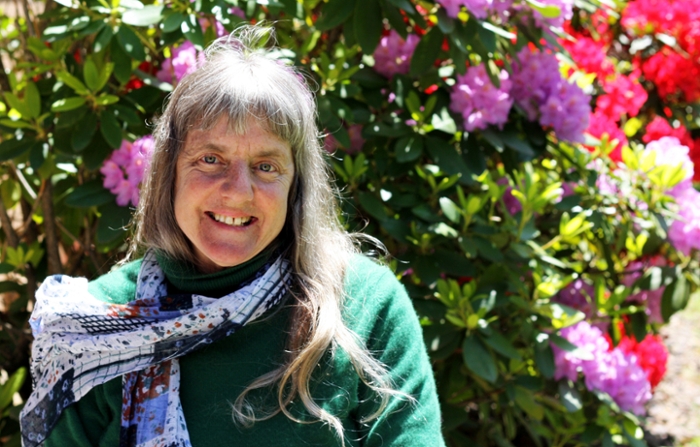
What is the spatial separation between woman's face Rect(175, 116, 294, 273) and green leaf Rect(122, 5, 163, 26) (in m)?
0.66

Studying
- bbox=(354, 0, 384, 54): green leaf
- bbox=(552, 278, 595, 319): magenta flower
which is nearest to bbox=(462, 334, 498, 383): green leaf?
bbox=(552, 278, 595, 319): magenta flower

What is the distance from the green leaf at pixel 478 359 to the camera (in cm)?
229

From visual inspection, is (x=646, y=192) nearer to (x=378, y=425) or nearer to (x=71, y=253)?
(x=378, y=425)

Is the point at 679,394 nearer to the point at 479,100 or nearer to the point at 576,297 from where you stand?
the point at 576,297

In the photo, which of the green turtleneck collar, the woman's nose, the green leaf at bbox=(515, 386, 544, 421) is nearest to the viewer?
the woman's nose

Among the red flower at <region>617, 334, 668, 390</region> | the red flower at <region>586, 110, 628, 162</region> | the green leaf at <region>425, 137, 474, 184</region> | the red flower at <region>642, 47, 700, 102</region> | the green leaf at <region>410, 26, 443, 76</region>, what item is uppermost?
the green leaf at <region>410, 26, 443, 76</region>

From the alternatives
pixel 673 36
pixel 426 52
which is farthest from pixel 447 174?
pixel 673 36

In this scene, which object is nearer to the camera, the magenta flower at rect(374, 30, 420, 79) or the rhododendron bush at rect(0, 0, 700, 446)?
the rhododendron bush at rect(0, 0, 700, 446)

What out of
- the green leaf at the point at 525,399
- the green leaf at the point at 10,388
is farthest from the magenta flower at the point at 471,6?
the green leaf at the point at 10,388

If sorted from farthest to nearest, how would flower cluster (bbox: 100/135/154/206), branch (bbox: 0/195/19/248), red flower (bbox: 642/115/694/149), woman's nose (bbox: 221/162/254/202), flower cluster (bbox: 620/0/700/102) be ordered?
flower cluster (bbox: 620/0/700/102)
red flower (bbox: 642/115/694/149)
branch (bbox: 0/195/19/248)
flower cluster (bbox: 100/135/154/206)
woman's nose (bbox: 221/162/254/202)

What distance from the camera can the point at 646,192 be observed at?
2.62 m

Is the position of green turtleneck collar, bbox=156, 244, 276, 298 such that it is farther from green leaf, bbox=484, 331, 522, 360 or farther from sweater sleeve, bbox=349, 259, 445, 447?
green leaf, bbox=484, 331, 522, 360

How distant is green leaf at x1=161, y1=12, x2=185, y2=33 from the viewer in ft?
7.03

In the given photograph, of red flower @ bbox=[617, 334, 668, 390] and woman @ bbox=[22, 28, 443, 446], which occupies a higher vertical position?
woman @ bbox=[22, 28, 443, 446]
